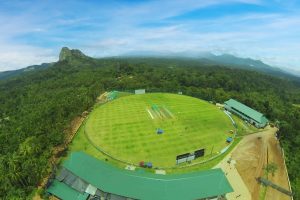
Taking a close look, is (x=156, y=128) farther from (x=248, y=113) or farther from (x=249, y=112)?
(x=249, y=112)

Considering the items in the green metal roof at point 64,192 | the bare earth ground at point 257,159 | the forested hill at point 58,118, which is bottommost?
the bare earth ground at point 257,159

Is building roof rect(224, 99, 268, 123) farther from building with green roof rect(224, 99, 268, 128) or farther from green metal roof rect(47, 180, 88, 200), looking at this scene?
green metal roof rect(47, 180, 88, 200)

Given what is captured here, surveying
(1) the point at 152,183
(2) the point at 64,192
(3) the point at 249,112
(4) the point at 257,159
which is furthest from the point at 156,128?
(3) the point at 249,112

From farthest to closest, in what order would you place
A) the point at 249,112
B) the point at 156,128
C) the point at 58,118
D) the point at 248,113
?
the point at 249,112, the point at 248,113, the point at 156,128, the point at 58,118

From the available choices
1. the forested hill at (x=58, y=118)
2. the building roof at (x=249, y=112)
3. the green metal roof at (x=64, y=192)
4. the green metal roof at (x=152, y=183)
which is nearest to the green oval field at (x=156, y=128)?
the building roof at (x=249, y=112)

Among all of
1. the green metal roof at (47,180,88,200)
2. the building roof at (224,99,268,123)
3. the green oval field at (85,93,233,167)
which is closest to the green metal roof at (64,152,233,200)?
the green metal roof at (47,180,88,200)

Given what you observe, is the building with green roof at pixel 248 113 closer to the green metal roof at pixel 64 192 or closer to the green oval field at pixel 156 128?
the green oval field at pixel 156 128

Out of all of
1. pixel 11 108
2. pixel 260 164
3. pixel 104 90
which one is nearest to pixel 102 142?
pixel 260 164
